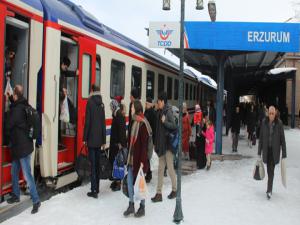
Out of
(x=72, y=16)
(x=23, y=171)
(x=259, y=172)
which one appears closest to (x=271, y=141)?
(x=259, y=172)

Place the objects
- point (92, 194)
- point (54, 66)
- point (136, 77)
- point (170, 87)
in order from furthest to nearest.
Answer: point (170, 87), point (136, 77), point (92, 194), point (54, 66)

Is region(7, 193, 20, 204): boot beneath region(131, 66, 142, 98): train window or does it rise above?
beneath

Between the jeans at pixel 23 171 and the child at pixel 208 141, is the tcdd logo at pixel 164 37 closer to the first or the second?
the jeans at pixel 23 171

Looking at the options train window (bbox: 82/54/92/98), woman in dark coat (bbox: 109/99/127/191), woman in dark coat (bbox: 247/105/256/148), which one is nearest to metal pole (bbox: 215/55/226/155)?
woman in dark coat (bbox: 247/105/256/148)

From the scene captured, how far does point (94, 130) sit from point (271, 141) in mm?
3141

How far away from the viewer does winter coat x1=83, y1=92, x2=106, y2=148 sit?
7.57 meters

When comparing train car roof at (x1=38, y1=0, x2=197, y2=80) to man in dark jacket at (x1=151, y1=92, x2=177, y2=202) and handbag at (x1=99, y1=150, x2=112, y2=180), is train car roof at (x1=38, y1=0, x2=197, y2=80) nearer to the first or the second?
man in dark jacket at (x1=151, y1=92, x2=177, y2=202)

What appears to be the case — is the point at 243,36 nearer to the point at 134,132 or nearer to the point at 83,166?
the point at 83,166

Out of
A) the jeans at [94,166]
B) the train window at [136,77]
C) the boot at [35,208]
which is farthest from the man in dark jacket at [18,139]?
the train window at [136,77]

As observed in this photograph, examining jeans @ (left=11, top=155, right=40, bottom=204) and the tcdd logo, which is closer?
jeans @ (left=11, top=155, right=40, bottom=204)

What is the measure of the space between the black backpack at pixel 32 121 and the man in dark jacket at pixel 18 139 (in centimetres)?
4

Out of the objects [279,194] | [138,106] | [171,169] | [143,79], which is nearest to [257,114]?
[143,79]

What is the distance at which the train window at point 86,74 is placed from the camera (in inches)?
338

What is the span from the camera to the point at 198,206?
751 centimetres
